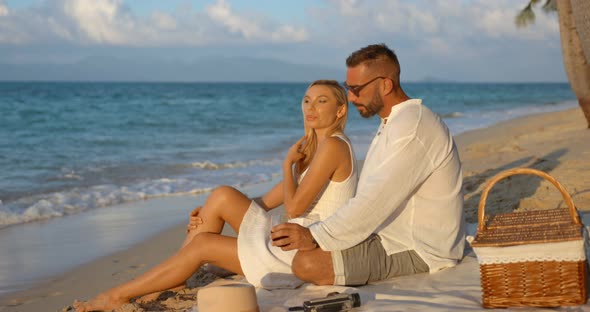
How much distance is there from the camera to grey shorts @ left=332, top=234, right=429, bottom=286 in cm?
399

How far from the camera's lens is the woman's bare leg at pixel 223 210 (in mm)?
4438

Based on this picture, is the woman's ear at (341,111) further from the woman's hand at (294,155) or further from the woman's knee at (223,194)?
the woman's knee at (223,194)

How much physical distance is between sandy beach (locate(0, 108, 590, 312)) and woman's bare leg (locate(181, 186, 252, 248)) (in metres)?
0.42

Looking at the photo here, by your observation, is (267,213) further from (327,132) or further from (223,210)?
(327,132)

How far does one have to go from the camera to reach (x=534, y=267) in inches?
133

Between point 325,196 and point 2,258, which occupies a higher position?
point 325,196

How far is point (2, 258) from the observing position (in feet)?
19.6

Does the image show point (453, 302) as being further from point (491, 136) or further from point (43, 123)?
point (43, 123)

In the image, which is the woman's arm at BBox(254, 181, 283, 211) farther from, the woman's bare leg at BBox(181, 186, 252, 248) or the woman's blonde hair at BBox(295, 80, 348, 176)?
the woman's bare leg at BBox(181, 186, 252, 248)

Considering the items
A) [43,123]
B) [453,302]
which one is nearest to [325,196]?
[453,302]

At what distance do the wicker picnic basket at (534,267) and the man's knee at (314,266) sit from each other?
892 millimetres

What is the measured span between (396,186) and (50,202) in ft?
18.8

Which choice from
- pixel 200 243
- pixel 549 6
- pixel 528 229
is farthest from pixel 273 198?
pixel 549 6

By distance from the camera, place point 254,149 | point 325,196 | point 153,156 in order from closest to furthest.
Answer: point 325,196
point 153,156
point 254,149
